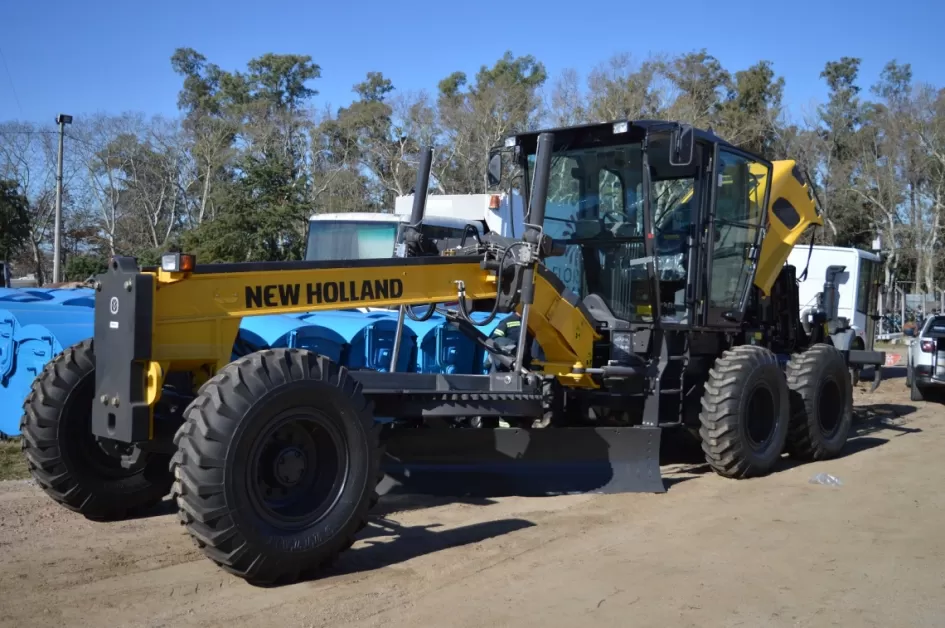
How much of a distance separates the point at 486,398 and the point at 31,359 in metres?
5.20

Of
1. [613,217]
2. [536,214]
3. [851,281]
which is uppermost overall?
[613,217]

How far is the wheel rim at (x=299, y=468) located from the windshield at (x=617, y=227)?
3684 mm

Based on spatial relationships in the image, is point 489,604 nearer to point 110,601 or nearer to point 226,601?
point 226,601

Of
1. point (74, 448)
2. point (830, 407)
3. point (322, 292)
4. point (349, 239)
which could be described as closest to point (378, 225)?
point (349, 239)

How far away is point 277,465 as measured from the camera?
490cm

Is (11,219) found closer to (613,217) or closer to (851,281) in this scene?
(851,281)

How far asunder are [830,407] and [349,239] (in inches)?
418

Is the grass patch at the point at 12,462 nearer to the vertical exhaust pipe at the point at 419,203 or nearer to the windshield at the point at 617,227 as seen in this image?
the vertical exhaust pipe at the point at 419,203

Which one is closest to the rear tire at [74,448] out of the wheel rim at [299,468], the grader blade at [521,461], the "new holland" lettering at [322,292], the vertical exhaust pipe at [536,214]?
the wheel rim at [299,468]

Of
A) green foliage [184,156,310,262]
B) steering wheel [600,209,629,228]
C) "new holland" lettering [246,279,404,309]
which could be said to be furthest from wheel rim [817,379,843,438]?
green foliage [184,156,310,262]

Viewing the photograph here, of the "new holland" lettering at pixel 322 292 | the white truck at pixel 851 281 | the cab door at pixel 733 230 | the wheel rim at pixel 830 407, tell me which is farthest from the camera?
the white truck at pixel 851 281

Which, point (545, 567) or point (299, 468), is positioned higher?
point (299, 468)

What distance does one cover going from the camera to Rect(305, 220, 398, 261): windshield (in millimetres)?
17312

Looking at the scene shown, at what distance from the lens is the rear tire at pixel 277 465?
14.7ft
